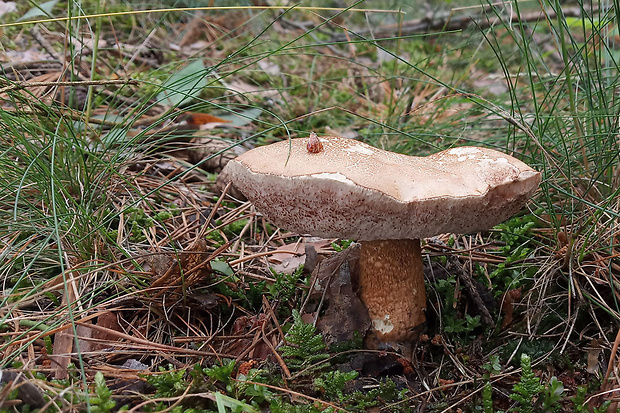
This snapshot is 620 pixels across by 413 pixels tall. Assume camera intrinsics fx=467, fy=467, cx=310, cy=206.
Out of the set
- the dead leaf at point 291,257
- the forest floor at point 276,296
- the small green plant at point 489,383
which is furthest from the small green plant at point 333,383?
the dead leaf at point 291,257

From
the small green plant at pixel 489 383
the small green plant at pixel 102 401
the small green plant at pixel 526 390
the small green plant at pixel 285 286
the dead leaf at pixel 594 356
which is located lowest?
the dead leaf at pixel 594 356

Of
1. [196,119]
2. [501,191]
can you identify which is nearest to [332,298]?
[501,191]

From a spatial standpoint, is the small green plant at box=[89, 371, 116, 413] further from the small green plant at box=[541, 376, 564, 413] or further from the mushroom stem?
the small green plant at box=[541, 376, 564, 413]

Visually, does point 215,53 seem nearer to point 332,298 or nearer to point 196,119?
point 196,119

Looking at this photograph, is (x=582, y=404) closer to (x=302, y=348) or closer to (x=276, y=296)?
(x=302, y=348)

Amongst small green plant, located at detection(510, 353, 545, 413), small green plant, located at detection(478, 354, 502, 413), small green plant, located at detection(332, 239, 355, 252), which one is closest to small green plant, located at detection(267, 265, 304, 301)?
small green plant, located at detection(332, 239, 355, 252)

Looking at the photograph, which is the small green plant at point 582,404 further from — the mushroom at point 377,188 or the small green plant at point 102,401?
the small green plant at point 102,401

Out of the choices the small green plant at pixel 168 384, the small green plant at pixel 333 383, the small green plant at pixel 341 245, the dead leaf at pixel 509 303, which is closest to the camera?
the small green plant at pixel 168 384

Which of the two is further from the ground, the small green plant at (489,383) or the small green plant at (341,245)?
the small green plant at (341,245)
